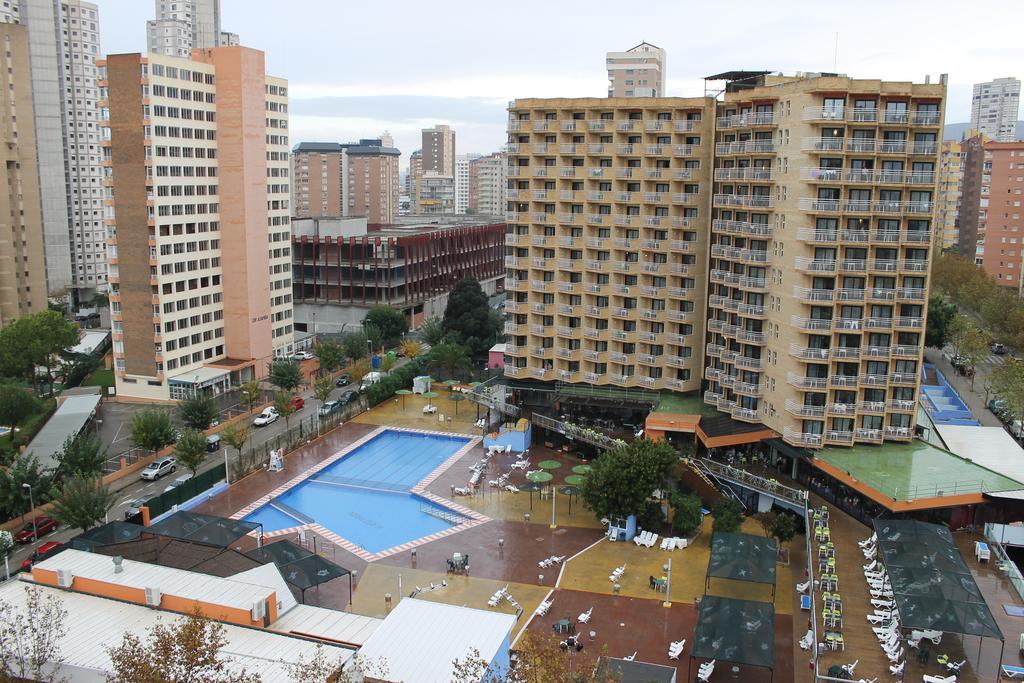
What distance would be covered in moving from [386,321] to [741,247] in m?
40.2

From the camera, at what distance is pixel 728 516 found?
1610 inches

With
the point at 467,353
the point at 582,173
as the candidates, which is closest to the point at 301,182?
the point at 467,353

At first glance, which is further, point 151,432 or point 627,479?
point 151,432

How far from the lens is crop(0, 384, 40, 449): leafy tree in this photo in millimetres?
57500

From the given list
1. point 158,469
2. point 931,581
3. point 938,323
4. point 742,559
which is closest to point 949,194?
point 938,323

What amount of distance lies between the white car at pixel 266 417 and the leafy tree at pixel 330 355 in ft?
29.0

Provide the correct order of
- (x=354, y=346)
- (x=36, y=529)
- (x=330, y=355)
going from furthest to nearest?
(x=354, y=346) → (x=330, y=355) → (x=36, y=529)

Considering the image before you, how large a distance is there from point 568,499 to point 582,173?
21.2 m

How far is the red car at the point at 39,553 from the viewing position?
38.1 metres

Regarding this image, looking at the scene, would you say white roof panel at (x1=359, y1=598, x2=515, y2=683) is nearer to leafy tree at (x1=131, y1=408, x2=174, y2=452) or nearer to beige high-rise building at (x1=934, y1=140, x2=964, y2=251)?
leafy tree at (x1=131, y1=408, x2=174, y2=452)

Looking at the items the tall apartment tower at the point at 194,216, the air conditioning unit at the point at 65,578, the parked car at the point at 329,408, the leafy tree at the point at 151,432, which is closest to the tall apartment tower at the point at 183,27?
the tall apartment tower at the point at 194,216

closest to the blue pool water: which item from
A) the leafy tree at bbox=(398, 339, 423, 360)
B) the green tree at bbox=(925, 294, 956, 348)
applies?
the leafy tree at bbox=(398, 339, 423, 360)

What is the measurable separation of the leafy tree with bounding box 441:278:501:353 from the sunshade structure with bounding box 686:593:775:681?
46.8m

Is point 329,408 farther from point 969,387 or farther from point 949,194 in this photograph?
point 949,194
